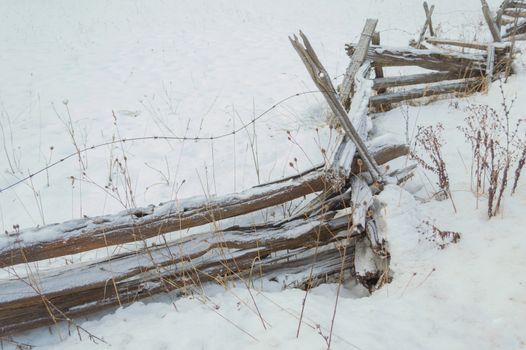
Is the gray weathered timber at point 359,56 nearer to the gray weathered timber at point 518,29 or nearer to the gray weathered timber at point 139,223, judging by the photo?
the gray weathered timber at point 139,223

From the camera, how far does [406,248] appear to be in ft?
8.71

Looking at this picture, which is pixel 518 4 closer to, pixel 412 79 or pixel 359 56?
pixel 412 79

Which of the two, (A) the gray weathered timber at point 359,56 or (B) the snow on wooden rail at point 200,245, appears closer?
(B) the snow on wooden rail at point 200,245

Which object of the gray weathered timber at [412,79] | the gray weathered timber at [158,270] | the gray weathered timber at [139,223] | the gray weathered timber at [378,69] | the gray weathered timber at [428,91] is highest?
the gray weathered timber at [378,69]

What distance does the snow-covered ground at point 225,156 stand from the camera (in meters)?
2.26

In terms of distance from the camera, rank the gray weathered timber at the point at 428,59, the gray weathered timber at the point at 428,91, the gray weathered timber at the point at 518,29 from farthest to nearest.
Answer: the gray weathered timber at the point at 518,29
the gray weathered timber at the point at 428,91
the gray weathered timber at the point at 428,59

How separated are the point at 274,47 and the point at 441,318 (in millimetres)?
7297

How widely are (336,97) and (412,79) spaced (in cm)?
282

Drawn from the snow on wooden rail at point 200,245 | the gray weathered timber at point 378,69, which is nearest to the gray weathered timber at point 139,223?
the snow on wooden rail at point 200,245

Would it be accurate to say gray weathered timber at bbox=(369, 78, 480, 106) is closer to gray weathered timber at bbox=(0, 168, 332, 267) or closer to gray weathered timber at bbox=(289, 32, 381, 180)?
gray weathered timber at bbox=(289, 32, 381, 180)

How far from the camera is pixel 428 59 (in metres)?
5.13

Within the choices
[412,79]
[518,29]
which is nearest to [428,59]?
[412,79]

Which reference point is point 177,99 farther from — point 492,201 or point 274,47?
point 492,201

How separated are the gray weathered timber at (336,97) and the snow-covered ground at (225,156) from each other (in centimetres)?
45
